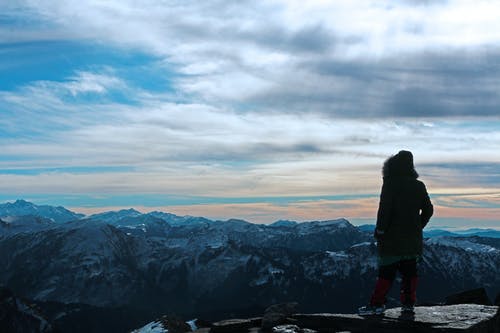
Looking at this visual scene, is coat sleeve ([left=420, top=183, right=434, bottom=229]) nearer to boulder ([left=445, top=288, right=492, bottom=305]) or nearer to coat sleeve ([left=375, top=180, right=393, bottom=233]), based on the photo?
coat sleeve ([left=375, top=180, right=393, bottom=233])

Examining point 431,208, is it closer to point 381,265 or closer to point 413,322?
point 381,265

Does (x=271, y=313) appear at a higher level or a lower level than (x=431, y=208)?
lower

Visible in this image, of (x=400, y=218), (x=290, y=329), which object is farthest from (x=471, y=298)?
(x=290, y=329)

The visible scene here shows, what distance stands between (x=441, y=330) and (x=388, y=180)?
5.30m

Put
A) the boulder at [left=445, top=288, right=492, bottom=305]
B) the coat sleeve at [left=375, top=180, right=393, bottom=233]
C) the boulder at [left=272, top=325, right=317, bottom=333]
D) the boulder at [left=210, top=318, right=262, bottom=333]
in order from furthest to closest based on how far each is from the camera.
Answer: the boulder at [left=445, top=288, right=492, bottom=305], the boulder at [left=210, top=318, right=262, bottom=333], the coat sleeve at [left=375, top=180, right=393, bottom=233], the boulder at [left=272, top=325, right=317, bottom=333]

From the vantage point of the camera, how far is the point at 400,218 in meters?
18.3

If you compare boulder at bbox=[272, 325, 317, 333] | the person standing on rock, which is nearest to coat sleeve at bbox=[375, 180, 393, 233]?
the person standing on rock

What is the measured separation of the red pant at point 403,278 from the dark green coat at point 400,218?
1.46ft

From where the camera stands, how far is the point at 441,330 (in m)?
15.6

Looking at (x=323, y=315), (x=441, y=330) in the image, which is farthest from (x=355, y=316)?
(x=441, y=330)

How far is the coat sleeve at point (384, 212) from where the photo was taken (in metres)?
18.2

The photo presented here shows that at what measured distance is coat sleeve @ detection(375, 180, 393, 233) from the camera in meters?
18.2

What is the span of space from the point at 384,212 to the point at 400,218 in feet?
2.01

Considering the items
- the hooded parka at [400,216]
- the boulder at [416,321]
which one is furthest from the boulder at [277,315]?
the hooded parka at [400,216]
